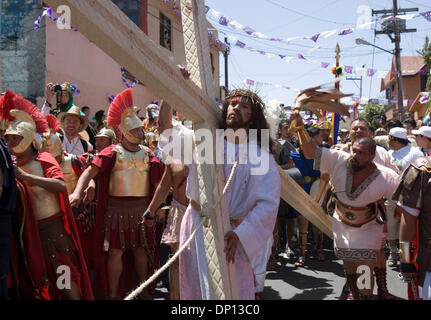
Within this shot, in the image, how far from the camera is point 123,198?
457 cm

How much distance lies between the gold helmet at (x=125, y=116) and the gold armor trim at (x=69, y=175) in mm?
607

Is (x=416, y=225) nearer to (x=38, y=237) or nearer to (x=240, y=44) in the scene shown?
(x=38, y=237)

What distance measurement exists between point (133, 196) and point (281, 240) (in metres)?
3.88

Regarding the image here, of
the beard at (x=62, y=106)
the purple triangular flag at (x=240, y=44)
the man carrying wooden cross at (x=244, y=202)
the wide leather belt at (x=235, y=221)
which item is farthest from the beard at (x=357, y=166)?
the purple triangular flag at (x=240, y=44)

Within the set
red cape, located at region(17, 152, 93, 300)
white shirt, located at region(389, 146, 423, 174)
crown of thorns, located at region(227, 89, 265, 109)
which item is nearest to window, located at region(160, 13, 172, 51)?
white shirt, located at region(389, 146, 423, 174)

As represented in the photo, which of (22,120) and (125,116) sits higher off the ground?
(125,116)

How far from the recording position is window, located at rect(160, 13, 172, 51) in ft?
→ 53.3

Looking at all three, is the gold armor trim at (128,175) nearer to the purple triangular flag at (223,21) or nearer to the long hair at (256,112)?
the long hair at (256,112)

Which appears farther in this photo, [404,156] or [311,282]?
[404,156]

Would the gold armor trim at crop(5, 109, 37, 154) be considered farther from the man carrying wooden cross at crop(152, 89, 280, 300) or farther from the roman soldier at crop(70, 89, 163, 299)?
the man carrying wooden cross at crop(152, 89, 280, 300)

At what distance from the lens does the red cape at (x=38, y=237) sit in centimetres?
324

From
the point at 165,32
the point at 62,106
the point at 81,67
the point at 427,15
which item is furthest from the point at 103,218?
the point at 165,32

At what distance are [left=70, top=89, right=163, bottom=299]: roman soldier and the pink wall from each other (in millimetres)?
6636

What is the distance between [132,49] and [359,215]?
10.6 ft
